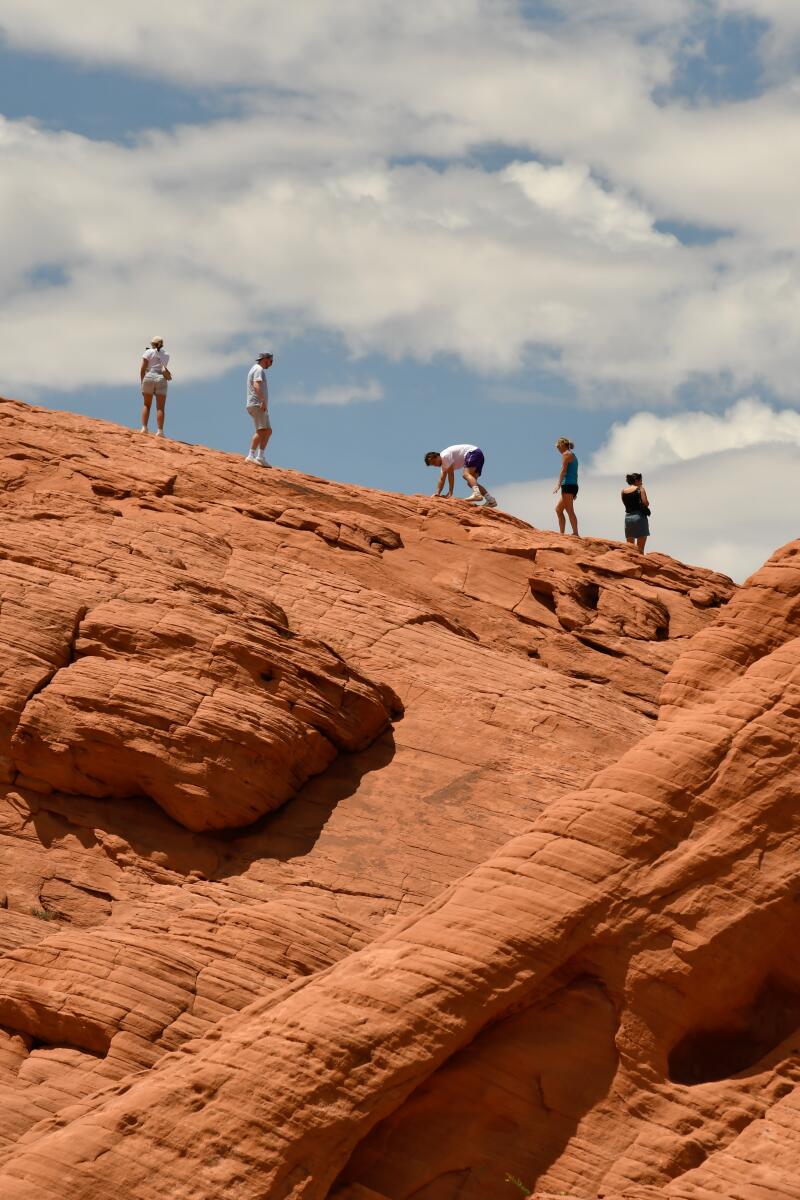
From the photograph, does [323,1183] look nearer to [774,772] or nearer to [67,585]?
[774,772]

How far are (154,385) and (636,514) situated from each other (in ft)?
27.5

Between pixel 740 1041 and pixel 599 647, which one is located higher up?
pixel 599 647

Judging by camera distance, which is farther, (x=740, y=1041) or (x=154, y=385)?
(x=154, y=385)

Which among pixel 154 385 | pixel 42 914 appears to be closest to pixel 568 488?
pixel 154 385

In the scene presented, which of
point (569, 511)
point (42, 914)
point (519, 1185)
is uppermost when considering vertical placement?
point (569, 511)

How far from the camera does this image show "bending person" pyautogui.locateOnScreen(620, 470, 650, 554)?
27.0 m

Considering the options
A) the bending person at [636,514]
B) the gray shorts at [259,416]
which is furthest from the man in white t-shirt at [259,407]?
the bending person at [636,514]

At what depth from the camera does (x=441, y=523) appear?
2431 cm

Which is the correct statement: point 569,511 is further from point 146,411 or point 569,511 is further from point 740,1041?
point 740,1041

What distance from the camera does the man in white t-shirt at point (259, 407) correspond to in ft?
85.2

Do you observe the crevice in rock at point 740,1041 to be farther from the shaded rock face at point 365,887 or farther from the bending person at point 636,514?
the bending person at point 636,514

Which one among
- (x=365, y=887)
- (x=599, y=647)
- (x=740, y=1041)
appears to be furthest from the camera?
→ (x=599, y=647)

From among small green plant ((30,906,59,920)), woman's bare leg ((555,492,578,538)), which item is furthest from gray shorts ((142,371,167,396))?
small green plant ((30,906,59,920))

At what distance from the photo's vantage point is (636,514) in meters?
27.1
